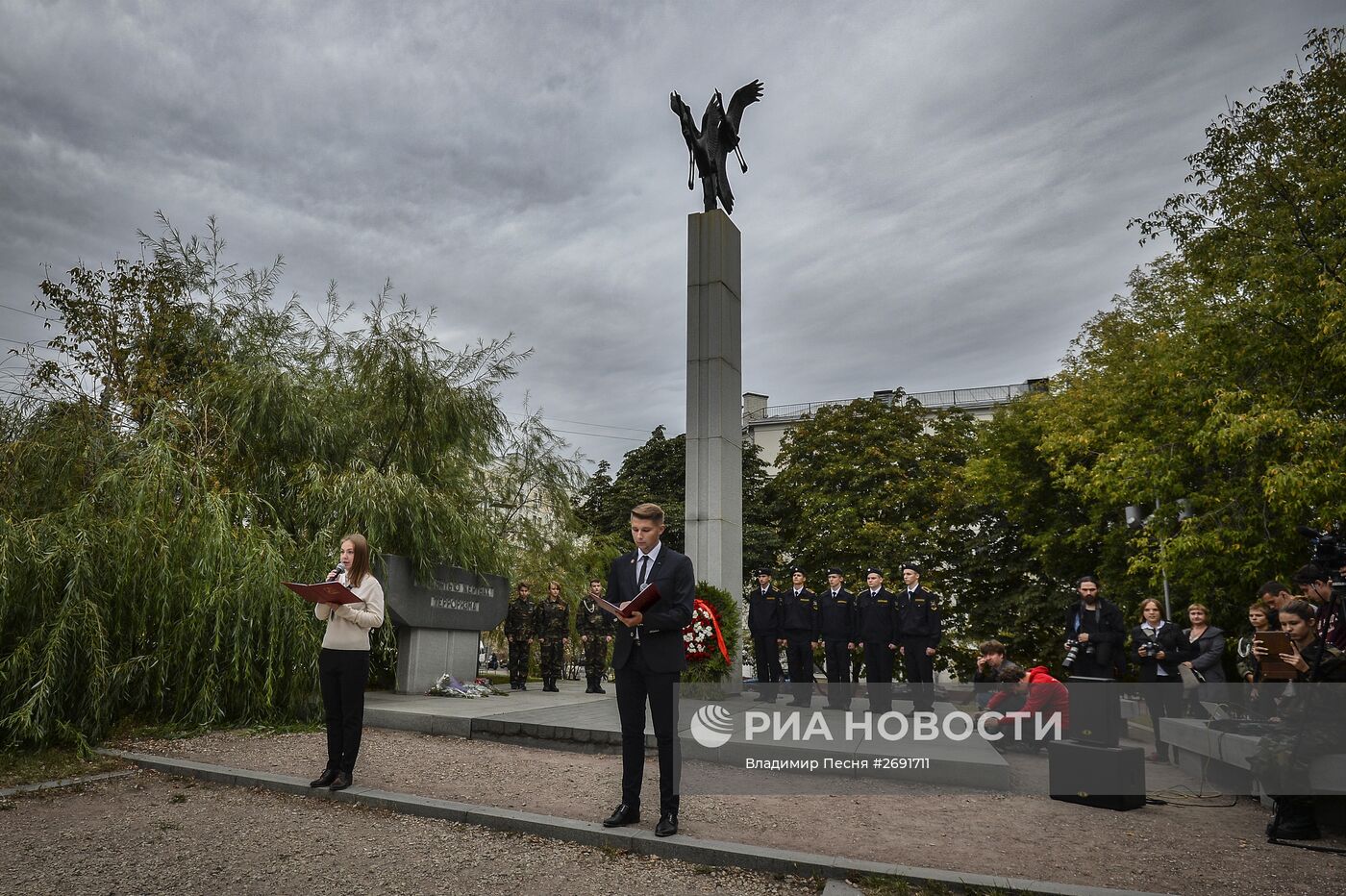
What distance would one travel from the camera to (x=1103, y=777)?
6.62m

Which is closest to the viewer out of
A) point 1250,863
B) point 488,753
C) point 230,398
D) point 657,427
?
point 1250,863

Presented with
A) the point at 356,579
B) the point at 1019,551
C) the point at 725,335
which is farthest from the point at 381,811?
the point at 1019,551

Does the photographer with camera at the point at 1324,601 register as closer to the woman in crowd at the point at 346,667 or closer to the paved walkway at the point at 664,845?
the paved walkway at the point at 664,845

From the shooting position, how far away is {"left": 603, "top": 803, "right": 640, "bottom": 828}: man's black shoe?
5.32 meters

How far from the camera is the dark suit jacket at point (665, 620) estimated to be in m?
5.34

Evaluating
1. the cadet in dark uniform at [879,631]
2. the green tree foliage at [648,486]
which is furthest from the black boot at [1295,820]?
the green tree foliage at [648,486]

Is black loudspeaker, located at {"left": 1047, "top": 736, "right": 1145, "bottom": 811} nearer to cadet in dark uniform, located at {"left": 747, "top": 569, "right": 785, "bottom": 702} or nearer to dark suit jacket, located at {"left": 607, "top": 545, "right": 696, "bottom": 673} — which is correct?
dark suit jacket, located at {"left": 607, "top": 545, "right": 696, "bottom": 673}

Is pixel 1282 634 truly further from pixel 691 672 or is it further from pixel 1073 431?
pixel 1073 431

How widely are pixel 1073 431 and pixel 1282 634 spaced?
54.8 feet

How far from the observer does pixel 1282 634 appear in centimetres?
589

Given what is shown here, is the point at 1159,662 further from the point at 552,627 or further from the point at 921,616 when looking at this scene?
the point at 552,627

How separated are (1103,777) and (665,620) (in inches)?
145

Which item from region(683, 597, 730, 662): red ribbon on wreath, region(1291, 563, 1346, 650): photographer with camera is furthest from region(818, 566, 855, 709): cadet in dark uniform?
region(1291, 563, 1346, 650): photographer with camera

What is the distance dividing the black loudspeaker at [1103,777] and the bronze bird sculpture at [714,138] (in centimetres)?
1006
